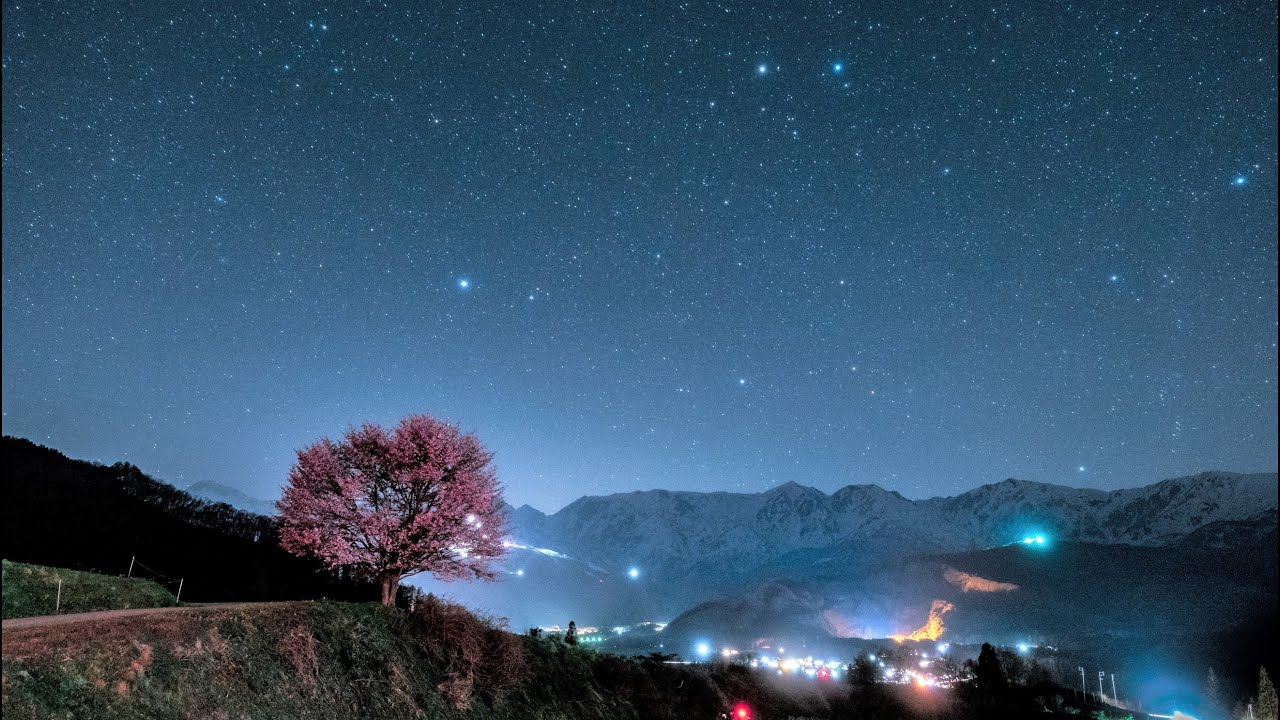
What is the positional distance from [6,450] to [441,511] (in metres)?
40.7

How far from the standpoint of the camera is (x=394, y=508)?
91.5ft

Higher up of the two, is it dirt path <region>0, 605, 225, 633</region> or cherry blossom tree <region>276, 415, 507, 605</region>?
cherry blossom tree <region>276, 415, 507, 605</region>

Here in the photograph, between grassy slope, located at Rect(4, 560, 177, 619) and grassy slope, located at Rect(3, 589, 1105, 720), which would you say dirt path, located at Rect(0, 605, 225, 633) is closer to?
grassy slope, located at Rect(3, 589, 1105, 720)

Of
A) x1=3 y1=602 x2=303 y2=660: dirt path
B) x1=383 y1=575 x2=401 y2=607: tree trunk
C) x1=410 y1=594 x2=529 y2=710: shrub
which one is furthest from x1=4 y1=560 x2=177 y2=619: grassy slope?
x1=410 y1=594 x2=529 y2=710: shrub

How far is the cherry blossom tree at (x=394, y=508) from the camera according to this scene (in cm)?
2673

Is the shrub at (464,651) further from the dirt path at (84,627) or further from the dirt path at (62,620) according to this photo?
the dirt path at (62,620)

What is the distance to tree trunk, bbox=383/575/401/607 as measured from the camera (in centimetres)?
2611

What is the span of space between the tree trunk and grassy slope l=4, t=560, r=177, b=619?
710 cm

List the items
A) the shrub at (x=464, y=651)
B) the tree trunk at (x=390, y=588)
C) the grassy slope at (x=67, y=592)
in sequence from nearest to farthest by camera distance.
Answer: the grassy slope at (x=67, y=592), the shrub at (x=464, y=651), the tree trunk at (x=390, y=588)

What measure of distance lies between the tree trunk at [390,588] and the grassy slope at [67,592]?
7099 mm

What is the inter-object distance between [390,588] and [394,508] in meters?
3.11

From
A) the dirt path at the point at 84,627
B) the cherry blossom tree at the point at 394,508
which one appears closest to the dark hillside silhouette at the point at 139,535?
the cherry blossom tree at the point at 394,508

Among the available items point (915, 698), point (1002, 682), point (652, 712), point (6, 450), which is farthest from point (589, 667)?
point (1002, 682)

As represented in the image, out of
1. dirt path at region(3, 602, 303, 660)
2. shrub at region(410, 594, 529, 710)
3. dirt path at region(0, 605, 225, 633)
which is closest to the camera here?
dirt path at region(3, 602, 303, 660)
